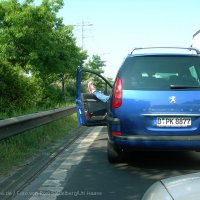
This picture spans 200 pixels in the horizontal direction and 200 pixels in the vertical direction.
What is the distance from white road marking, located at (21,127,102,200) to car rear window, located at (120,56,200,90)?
157cm

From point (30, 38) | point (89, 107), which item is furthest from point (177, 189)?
point (30, 38)

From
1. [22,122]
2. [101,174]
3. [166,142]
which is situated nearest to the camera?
[166,142]

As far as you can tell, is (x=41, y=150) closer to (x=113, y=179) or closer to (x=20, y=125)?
(x=20, y=125)

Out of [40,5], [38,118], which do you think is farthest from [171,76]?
[40,5]

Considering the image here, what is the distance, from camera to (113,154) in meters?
7.53

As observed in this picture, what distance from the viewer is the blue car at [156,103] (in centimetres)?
668

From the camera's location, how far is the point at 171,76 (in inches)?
278

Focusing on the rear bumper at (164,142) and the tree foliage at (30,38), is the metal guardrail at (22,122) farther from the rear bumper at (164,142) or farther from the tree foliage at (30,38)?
the tree foliage at (30,38)

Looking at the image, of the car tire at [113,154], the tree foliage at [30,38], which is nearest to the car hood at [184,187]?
the car tire at [113,154]

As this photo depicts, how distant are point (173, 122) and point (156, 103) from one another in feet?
1.17

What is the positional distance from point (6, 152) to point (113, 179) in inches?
81.2

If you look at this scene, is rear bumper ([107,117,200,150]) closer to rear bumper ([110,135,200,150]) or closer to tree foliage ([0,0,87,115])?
rear bumper ([110,135,200,150])

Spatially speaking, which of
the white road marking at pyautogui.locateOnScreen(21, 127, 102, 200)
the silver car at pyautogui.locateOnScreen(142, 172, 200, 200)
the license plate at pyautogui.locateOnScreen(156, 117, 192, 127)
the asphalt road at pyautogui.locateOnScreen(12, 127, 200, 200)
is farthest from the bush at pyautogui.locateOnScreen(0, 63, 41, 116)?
the silver car at pyautogui.locateOnScreen(142, 172, 200, 200)

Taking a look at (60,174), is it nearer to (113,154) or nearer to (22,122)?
(113,154)
